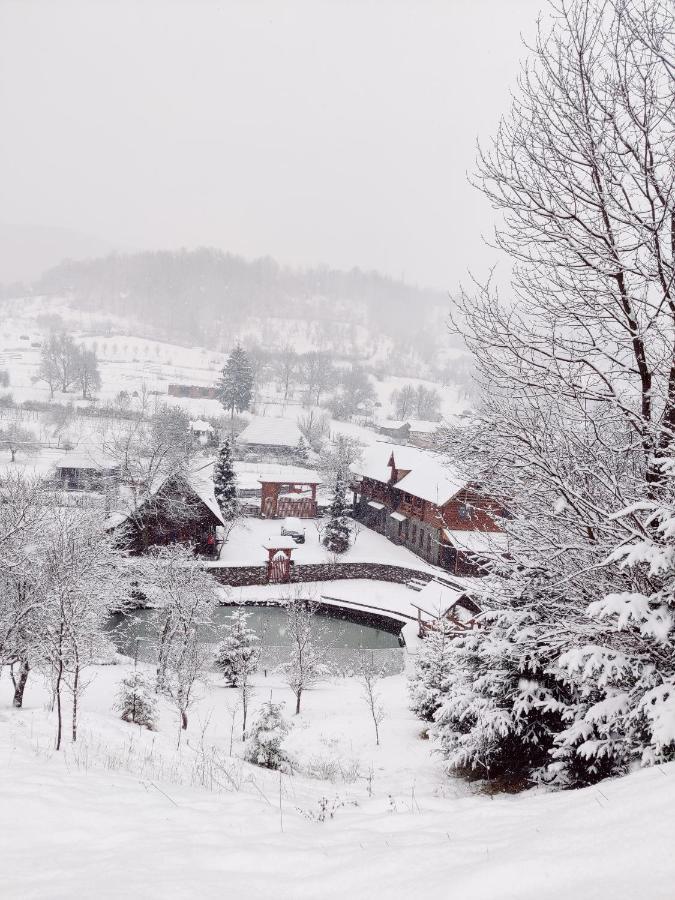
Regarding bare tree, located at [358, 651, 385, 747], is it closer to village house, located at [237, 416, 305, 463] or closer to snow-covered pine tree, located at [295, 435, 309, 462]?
snow-covered pine tree, located at [295, 435, 309, 462]

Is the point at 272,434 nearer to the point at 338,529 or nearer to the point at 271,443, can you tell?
the point at 271,443

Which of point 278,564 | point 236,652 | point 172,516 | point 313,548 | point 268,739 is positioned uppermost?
point 172,516

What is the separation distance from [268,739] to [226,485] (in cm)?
2987

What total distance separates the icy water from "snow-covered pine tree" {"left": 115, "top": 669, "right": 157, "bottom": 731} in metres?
9.40

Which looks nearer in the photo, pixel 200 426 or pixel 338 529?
pixel 338 529

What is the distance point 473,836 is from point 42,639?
1379cm

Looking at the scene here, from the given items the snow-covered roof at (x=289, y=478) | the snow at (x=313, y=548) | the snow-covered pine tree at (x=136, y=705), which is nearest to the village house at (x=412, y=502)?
the snow at (x=313, y=548)

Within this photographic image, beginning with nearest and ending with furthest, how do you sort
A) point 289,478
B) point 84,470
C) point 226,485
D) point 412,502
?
point 84,470, point 412,502, point 226,485, point 289,478

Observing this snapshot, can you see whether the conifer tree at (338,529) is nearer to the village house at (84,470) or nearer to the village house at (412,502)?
the village house at (412,502)

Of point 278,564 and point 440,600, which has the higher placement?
point 440,600

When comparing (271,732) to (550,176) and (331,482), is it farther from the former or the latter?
(331,482)

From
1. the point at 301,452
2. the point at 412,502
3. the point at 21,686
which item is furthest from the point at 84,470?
the point at 301,452

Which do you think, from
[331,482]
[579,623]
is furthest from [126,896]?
[331,482]

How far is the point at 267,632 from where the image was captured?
28.0 meters
